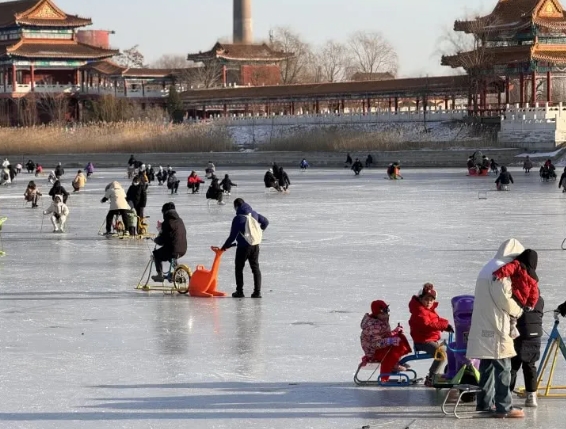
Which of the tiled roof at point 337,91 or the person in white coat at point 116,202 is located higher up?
the tiled roof at point 337,91

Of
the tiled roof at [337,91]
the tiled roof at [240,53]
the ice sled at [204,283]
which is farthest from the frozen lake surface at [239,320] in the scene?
the tiled roof at [240,53]

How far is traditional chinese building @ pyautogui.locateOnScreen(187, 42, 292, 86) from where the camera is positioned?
8875 cm

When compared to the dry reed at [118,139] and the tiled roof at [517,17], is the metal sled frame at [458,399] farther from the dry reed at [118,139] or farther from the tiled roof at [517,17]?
the dry reed at [118,139]

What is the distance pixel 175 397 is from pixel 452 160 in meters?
47.9

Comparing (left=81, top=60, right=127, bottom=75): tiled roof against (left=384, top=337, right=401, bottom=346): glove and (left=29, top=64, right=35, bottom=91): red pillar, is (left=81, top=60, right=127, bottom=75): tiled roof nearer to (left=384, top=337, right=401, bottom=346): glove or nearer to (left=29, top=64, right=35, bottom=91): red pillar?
(left=29, top=64, right=35, bottom=91): red pillar

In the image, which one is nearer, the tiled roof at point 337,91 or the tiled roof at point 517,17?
the tiled roof at point 517,17

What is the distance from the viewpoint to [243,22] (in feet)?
358

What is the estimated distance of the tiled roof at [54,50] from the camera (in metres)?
84.2

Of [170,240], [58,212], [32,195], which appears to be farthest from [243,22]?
[170,240]

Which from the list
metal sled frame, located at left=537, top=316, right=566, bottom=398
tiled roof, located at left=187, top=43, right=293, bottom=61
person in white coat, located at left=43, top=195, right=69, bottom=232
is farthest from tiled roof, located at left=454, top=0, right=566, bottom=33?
metal sled frame, located at left=537, top=316, right=566, bottom=398

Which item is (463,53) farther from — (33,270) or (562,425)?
(562,425)

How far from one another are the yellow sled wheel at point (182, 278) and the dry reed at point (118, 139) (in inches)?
2027

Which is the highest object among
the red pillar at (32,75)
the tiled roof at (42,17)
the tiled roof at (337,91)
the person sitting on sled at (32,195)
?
the tiled roof at (42,17)

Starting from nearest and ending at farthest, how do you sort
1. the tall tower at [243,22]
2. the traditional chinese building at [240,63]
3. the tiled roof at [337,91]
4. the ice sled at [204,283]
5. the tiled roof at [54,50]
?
the ice sled at [204,283] → the tiled roof at [337,91] → the tiled roof at [54,50] → the traditional chinese building at [240,63] → the tall tower at [243,22]
